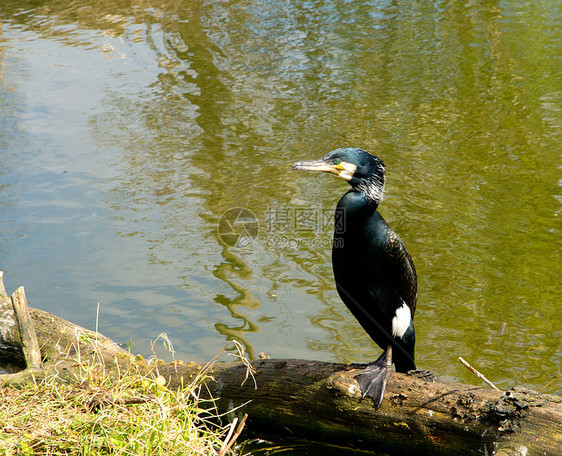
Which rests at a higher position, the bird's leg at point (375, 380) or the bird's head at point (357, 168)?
the bird's head at point (357, 168)

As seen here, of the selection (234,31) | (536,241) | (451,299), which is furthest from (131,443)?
(234,31)

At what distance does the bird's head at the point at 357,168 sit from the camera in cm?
304

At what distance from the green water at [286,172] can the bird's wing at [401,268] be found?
1.07 metres

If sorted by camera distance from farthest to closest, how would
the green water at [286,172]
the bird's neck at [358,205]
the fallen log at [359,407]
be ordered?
the green water at [286,172], the bird's neck at [358,205], the fallen log at [359,407]

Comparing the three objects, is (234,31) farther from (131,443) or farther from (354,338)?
(131,443)

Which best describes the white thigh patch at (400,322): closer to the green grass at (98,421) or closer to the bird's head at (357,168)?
the bird's head at (357,168)

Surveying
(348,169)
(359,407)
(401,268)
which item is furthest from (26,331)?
(401,268)

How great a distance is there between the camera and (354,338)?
4.44 m

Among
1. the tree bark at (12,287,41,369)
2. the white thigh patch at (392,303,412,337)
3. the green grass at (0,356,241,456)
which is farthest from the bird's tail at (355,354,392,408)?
the tree bark at (12,287,41,369)

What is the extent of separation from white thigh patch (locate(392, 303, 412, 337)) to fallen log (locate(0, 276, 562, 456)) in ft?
1.18

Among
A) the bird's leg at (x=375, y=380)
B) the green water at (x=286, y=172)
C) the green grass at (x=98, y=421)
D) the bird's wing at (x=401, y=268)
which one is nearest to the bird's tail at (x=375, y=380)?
the bird's leg at (x=375, y=380)

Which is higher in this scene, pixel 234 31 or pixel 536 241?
pixel 234 31

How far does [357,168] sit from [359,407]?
1174 millimetres

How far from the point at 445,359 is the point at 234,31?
28.2 feet
